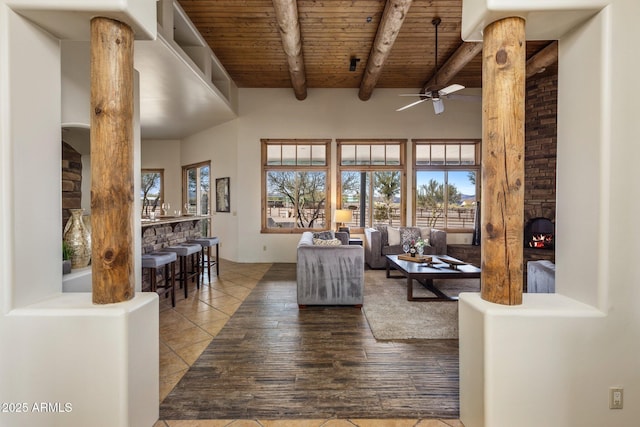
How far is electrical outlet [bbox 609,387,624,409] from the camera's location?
1.52 metres

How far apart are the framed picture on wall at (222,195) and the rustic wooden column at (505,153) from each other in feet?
19.8

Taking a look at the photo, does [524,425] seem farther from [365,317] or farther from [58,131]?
[58,131]

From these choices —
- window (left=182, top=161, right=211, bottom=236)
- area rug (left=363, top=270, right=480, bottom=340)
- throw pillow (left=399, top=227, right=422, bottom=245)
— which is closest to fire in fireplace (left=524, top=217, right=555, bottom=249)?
area rug (left=363, top=270, right=480, bottom=340)

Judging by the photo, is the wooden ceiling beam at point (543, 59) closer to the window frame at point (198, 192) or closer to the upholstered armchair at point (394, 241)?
the upholstered armchair at point (394, 241)

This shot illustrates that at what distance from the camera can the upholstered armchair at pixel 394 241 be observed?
583cm

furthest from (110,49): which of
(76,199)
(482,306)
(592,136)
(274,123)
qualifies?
(274,123)

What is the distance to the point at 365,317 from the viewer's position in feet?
11.0

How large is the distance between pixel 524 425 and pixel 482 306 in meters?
0.63

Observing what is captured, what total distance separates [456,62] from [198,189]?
6381mm

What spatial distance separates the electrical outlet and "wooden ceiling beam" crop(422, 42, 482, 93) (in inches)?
148

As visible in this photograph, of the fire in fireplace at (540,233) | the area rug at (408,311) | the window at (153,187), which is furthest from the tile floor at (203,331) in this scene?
the fire in fireplace at (540,233)

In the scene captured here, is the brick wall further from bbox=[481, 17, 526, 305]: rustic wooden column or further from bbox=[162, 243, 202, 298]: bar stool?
bbox=[162, 243, 202, 298]: bar stool

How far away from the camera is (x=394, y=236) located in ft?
19.8

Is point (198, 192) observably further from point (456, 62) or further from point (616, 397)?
point (616, 397)
